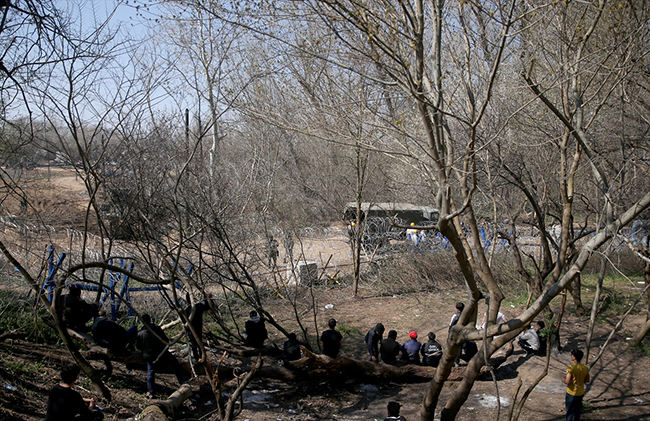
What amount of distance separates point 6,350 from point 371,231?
953 cm

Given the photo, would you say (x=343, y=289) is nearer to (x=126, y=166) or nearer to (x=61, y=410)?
(x=126, y=166)

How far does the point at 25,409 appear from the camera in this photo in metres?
4.97

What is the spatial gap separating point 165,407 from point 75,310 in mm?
2265

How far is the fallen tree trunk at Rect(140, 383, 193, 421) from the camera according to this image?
4887 mm

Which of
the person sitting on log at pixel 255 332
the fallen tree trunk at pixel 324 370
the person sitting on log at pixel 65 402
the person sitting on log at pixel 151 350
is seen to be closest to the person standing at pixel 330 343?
the fallen tree trunk at pixel 324 370

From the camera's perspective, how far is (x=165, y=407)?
5.20 metres

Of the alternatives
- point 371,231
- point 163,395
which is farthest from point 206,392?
point 371,231

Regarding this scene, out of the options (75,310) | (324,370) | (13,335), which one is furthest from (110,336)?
(324,370)

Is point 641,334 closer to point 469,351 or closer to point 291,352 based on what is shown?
point 469,351

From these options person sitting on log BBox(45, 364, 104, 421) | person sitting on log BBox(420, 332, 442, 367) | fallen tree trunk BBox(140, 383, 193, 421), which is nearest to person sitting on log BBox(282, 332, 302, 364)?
fallen tree trunk BBox(140, 383, 193, 421)

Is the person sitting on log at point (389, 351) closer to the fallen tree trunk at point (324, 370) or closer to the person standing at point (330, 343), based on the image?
the fallen tree trunk at point (324, 370)

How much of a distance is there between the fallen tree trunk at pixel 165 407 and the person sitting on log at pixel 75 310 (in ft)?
5.93

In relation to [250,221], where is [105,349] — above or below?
below

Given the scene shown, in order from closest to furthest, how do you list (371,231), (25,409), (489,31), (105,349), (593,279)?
(25,409) < (489,31) < (105,349) < (593,279) < (371,231)
